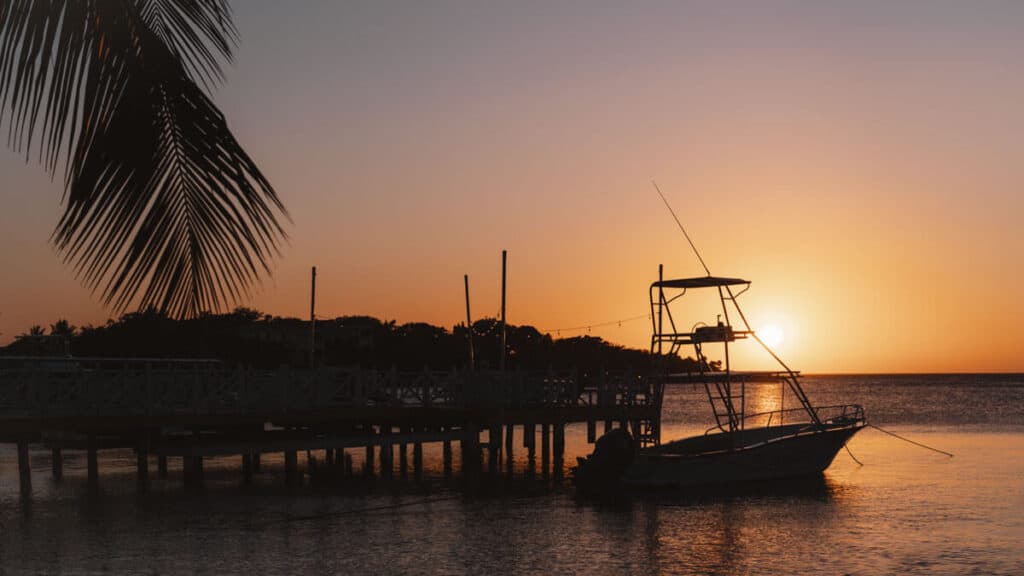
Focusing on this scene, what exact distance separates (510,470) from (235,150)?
4621 cm

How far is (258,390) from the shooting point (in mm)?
35438

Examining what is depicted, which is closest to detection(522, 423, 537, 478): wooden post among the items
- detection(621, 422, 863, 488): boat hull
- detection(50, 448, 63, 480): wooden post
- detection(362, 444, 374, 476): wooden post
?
detection(362, 444, 374, 476): wooden post

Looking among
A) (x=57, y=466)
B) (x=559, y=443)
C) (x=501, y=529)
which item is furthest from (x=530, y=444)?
(x=501, y=529)

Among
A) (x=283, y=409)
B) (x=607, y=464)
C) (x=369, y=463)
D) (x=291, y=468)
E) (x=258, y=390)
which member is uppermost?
(x=258, y=390)

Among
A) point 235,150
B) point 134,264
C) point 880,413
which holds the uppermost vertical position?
point 235,150

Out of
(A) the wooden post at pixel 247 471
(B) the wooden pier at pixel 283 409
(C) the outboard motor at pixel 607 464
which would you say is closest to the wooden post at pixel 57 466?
(B) the wooden pier at pixel 283 409

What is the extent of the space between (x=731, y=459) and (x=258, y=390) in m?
16.7

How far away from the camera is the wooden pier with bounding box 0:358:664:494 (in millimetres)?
30516

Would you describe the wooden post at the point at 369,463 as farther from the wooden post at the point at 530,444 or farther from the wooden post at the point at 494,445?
the wooden post at the point at 530,444

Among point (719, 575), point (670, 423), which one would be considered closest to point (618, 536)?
point (719, 575)

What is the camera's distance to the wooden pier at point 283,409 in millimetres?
30516

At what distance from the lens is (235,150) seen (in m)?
4.37

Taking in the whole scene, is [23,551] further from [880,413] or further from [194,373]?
[880,413]

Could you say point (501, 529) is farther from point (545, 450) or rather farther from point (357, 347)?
point (357, 347)
